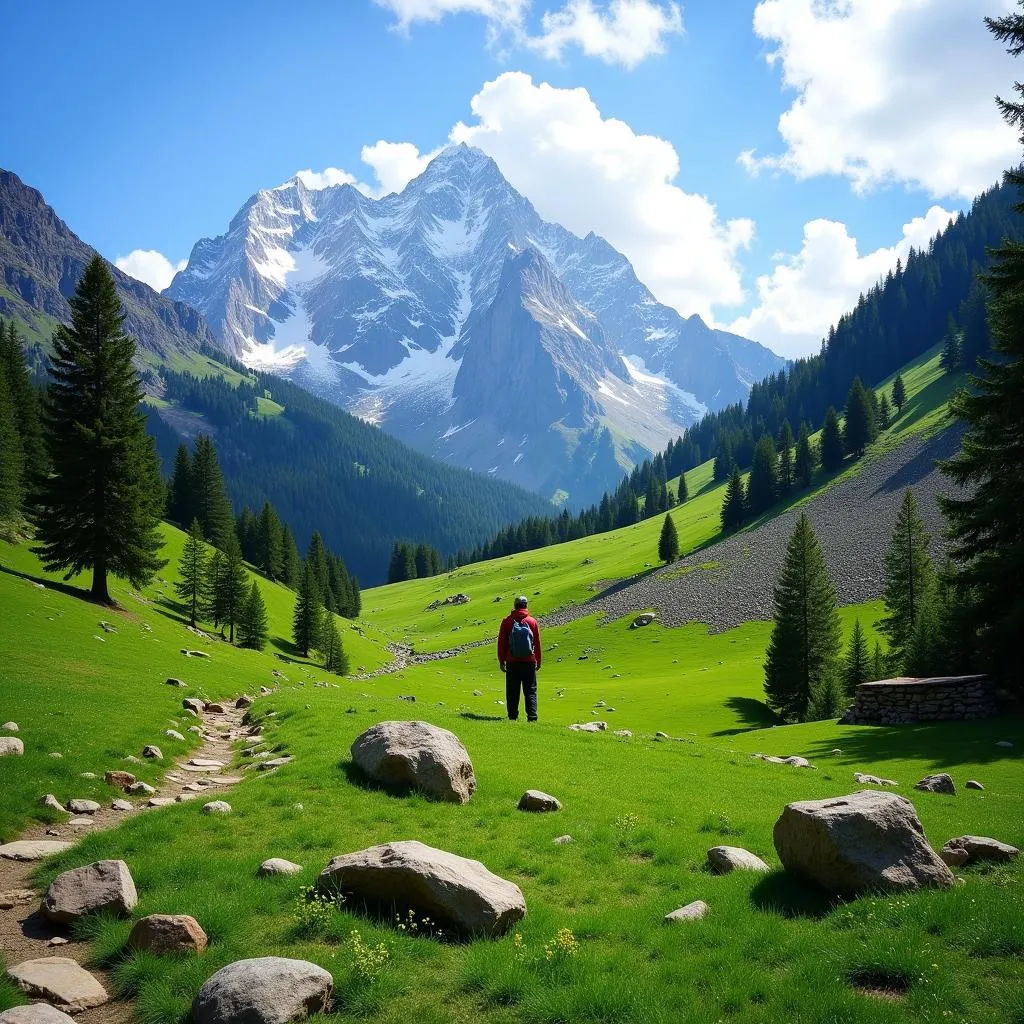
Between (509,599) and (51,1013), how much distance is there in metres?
124

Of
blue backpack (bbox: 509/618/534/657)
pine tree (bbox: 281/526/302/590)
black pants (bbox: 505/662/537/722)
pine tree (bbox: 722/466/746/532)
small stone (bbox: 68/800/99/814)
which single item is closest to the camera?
small stone (bbox: 68/800/99/814)

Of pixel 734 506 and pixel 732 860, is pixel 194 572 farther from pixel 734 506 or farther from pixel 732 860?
pixel 734 506

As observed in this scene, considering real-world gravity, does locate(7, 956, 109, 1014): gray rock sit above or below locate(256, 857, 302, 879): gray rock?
below

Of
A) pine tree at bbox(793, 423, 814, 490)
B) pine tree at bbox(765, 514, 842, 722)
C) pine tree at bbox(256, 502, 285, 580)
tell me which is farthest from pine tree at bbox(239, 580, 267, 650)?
pine tree at bbox(793, 423, 814, 490)

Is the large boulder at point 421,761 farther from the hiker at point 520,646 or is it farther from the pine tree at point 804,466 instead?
the pine tree at point 804,466

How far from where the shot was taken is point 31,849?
11219mm

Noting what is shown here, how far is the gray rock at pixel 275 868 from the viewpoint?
10.0 metres

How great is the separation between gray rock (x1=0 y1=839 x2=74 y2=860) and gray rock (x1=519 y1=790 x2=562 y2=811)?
8142 mm

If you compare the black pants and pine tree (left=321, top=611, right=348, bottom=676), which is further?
pine tree (left=321, top=611, right=348, bottom=676)

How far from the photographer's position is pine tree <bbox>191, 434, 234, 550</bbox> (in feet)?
335

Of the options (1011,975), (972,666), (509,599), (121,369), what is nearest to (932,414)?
(509,599)

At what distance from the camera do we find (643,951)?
26.6ft

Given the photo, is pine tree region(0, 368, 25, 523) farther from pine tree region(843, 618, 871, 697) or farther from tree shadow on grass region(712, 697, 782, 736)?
pine tree region(843, 618, 871, 697)

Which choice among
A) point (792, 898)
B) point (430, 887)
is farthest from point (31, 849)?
point (792, 898)
